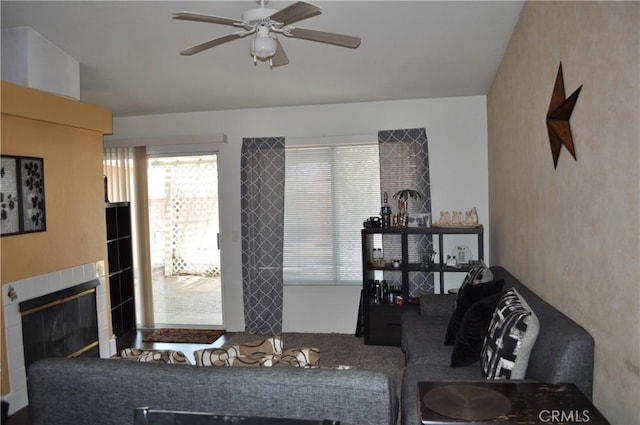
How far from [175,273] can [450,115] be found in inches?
147

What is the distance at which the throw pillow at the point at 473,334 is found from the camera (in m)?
2.72

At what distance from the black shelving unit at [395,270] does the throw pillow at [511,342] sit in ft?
6.82

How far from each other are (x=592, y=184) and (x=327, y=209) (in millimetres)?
3299

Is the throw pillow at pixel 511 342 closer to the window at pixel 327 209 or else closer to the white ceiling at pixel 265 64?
the white ceiling at pixel 265 64

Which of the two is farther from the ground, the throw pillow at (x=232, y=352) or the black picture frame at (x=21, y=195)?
Result: the black picture frame at (x=21, y=195)

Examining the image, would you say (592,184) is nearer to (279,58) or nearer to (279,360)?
(279,360)

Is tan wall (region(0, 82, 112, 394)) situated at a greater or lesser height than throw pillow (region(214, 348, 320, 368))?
greater

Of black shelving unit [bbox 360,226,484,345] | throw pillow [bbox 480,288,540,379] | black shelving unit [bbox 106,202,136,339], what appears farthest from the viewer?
black shelving unit [bbox 106,202,136,339]

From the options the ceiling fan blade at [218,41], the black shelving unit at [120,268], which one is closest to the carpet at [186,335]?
the black shelving unit at [120,268]

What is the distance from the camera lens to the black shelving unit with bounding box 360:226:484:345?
4.55 metres

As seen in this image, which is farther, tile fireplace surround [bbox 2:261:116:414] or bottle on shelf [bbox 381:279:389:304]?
bottle on shelf [bbox 381:279:389:304]

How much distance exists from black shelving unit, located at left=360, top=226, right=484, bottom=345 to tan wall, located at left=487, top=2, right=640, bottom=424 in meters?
1.27

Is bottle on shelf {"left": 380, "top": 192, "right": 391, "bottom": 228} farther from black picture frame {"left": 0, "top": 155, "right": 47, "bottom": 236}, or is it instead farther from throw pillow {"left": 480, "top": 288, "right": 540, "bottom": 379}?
black picture frame {"left": 0, "top": 155, "right": 47, "bottom": 236}

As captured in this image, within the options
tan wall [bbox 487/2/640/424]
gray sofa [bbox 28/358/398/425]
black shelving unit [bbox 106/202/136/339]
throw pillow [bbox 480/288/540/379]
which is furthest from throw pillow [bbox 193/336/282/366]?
black shelving unit [bbox 106/202/136/339]
